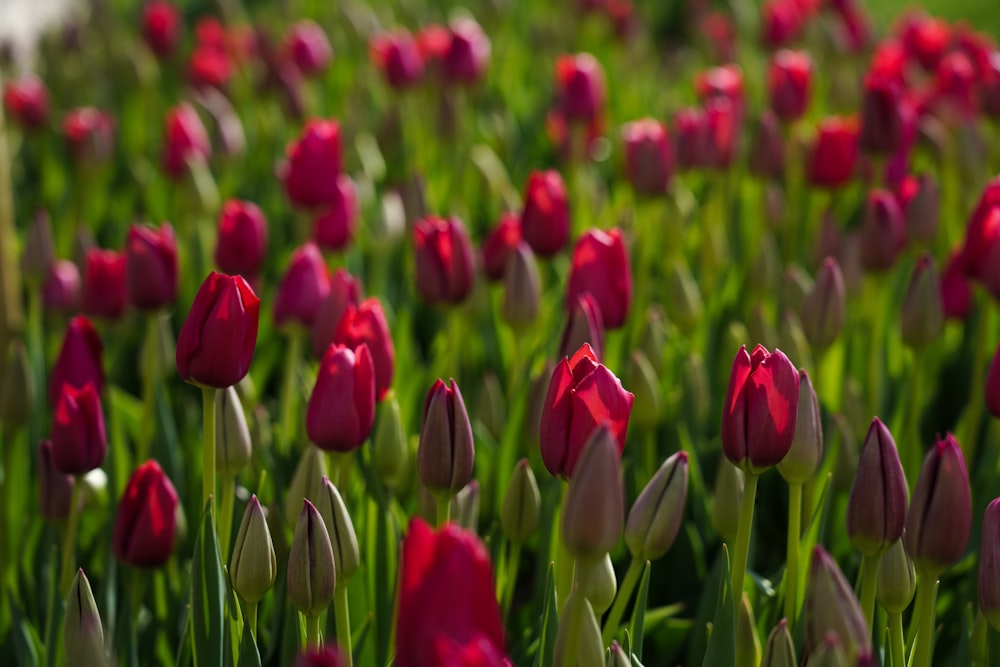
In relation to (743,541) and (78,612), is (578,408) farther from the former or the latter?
(78,612)

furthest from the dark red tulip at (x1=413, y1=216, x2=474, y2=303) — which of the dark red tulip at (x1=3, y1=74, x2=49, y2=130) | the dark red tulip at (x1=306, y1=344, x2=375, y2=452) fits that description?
the dark red tulip at (x1=3, y1=74, x2=49, y2=130)

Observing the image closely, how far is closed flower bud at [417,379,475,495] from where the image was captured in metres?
1.31

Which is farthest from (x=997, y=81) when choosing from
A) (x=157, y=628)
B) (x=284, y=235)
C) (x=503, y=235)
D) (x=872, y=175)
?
(x=157, y=628)

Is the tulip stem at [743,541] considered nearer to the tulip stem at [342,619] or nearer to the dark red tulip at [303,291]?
the tulip stem at [342,619]

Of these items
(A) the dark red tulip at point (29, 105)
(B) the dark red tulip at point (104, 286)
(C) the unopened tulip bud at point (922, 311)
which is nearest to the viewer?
(C) the unopened tulip bud at point (922, 311)

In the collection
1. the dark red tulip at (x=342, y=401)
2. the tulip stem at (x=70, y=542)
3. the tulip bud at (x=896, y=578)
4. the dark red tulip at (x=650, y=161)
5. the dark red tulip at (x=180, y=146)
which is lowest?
the dark red tulip at (x=180, y=146)

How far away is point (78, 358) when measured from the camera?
1.66 meters

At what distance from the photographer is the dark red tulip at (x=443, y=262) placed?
1938 millimetres

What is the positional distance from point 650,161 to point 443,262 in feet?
2.42

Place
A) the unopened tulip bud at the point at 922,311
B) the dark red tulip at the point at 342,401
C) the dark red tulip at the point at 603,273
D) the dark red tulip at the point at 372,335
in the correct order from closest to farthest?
the dark red tulip at the point at 342,401
the dark red tulip at the point at 372,335
the dark red tulip at the point at 603,273
the unopened tulip bud at the point at 922,311

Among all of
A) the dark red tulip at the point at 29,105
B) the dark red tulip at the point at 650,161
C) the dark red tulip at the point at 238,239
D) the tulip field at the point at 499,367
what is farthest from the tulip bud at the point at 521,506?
the dark red tulip at the point at 29,105

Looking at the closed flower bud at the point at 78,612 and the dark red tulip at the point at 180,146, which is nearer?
the closed flower bud at the point at 78,612

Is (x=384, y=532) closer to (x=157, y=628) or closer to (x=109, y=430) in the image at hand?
(x=157, y=628)

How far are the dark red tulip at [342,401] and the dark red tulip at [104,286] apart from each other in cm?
76
